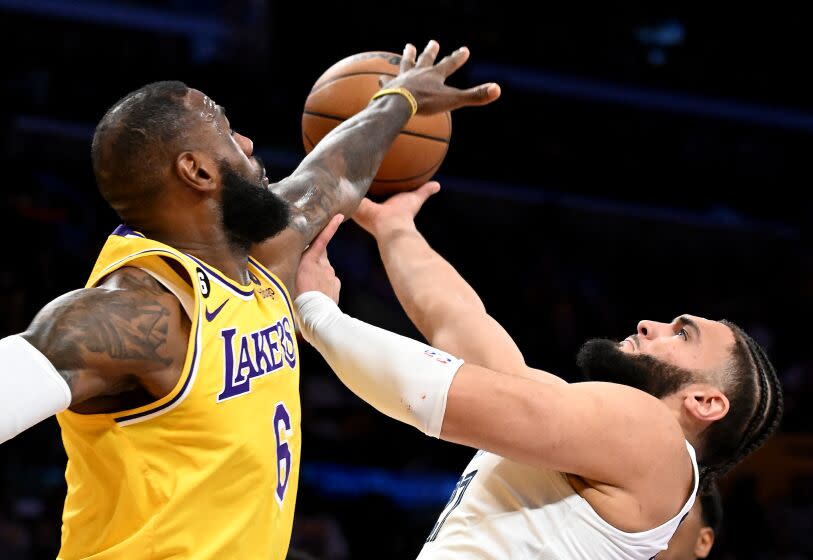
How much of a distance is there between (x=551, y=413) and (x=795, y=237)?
8.71 m

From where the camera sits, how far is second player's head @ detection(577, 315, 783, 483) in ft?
9.48

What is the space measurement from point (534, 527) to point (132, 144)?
4.71 feet

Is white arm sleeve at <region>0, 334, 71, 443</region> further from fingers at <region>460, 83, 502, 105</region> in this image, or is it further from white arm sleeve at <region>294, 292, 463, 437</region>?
fingers at <region>460, 83, 502, 105</region>

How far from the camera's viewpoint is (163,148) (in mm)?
2426

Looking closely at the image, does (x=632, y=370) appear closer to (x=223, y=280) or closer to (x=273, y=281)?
(x=273, y=281)

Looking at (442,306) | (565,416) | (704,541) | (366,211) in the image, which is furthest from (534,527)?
(704,541)

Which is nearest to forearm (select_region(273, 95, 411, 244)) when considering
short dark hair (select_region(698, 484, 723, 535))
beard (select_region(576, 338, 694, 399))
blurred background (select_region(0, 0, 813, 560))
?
beard (select_region(576, 338, 694, 399))

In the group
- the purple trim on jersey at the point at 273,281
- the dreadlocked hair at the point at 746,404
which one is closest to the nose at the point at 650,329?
the dreadlocked hair at the point at 746,404

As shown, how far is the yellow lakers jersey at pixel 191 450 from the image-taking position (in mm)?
2162

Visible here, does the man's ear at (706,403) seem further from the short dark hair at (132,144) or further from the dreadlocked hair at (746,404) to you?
the short dark hair at (132,144)

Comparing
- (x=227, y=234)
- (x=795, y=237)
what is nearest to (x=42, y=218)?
(x=227, y=234)

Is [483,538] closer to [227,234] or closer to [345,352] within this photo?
[345,352]

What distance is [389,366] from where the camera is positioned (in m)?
2.64

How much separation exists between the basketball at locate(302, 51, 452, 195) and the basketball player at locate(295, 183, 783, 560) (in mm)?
462
